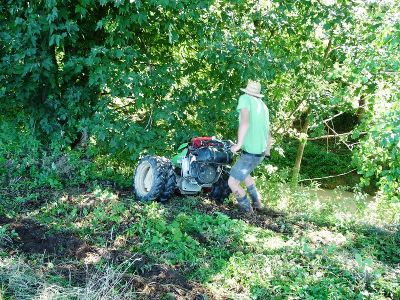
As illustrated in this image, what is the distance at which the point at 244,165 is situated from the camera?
619 centimetres

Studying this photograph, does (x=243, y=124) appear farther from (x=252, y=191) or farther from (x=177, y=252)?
(x=177, y=252)

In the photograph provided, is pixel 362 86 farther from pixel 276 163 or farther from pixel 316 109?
pixel 276 163

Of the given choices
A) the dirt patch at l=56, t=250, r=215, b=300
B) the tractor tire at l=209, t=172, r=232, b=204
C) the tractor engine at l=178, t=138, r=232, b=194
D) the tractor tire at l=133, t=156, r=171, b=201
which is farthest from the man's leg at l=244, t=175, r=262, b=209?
the dirt patch at l=56, t=250, r=215, b=300

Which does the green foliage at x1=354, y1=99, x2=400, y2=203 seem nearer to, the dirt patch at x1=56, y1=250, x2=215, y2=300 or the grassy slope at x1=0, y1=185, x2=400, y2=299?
the grassy slope at x1=0, y1=185, x2=400, y2=299

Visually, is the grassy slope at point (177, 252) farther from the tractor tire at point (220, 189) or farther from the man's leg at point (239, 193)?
the tractor tire at point (220, 189)

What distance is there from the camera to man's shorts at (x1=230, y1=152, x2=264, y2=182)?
6.15 m

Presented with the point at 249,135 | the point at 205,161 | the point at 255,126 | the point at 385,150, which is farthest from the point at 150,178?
the point at 385,150

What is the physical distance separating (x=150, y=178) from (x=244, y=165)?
1.44 metres

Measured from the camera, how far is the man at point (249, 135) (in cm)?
585

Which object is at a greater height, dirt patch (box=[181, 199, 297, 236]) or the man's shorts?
the man's shorts

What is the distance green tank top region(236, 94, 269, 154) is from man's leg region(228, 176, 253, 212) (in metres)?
0.48

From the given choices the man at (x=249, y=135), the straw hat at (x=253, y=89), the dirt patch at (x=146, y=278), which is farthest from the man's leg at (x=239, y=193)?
the dirt patch at (x=146, y=278)

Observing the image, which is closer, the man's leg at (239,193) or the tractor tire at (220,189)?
the man's leg at (239,193)

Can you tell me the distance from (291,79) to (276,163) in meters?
7.90
